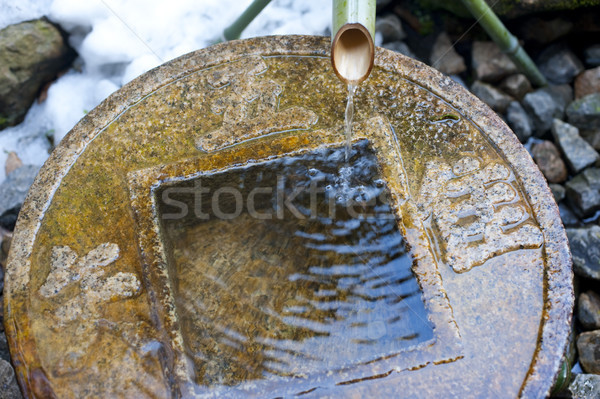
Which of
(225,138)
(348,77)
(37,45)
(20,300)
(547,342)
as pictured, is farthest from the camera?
(37,45)

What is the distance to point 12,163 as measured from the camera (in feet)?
9.95

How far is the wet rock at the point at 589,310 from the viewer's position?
7.79 ft

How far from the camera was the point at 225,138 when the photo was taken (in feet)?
6.46

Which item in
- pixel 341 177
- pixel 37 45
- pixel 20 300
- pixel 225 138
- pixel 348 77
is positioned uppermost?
pixel 37 45

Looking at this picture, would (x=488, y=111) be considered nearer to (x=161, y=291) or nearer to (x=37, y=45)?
A: (x=161, y=291)

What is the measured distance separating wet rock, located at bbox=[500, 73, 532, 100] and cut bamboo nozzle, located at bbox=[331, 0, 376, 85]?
1.64m

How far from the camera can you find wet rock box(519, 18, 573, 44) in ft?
10.3

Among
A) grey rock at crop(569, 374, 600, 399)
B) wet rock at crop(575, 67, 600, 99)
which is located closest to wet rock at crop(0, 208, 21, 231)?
grey rock at crop(569, 374, 600, 399)

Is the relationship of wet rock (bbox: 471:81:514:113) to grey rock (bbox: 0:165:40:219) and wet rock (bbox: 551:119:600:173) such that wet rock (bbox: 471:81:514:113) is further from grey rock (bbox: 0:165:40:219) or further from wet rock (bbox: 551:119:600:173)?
grey rock (bbox: 0:165:40:219)

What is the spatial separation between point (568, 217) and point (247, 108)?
187cm

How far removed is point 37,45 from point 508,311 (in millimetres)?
2951

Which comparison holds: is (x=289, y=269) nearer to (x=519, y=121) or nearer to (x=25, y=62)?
(x=519, y=121)

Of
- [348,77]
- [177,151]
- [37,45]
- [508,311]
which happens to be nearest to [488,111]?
[348,77]

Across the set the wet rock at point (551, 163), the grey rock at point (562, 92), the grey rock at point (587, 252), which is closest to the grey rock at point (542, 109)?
the grey rock at point (562, 92)
